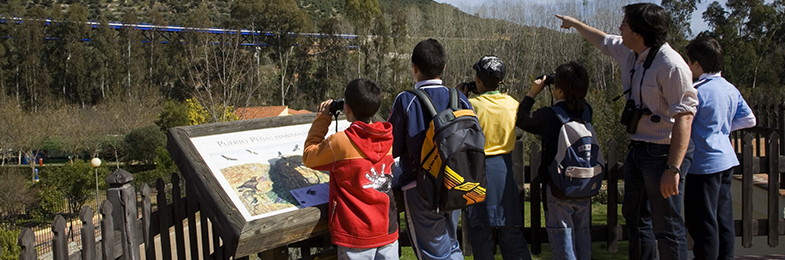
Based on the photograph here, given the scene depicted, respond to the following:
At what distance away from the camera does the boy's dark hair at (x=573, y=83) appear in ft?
9.60

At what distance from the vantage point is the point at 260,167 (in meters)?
2.67

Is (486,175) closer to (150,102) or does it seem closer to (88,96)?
(150,102)

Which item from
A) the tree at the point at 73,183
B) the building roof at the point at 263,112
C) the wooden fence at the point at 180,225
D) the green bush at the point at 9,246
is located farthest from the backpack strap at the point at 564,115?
the building roof at the point at 263,112

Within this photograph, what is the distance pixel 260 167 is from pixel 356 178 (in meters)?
0.52

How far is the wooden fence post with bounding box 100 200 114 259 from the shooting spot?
245 cm

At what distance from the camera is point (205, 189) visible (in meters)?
2.44

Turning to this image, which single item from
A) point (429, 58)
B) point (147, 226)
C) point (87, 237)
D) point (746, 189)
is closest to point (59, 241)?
→ point (87, 237)

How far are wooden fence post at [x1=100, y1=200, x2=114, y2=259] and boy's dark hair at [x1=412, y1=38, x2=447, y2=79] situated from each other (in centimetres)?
157

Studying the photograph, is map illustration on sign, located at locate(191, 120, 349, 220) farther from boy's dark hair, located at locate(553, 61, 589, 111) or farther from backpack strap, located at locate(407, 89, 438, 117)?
boy's dark hair, located at locate(553, 61, 589, 111)

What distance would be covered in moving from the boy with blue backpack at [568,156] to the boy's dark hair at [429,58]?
51cm

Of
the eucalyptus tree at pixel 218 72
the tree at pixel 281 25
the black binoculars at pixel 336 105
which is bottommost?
the black binoculars at pixel 336 105

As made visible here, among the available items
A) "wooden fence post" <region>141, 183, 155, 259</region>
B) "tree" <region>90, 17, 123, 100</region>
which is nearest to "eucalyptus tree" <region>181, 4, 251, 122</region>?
"tree" <region>90, 17, 123, 100</region>

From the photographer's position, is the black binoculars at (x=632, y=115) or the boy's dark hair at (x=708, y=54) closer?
the black binoculars at (x=632, y=115)

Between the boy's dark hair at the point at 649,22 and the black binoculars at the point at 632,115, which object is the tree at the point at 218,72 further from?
the boy's dark hair at the point at 649,22
